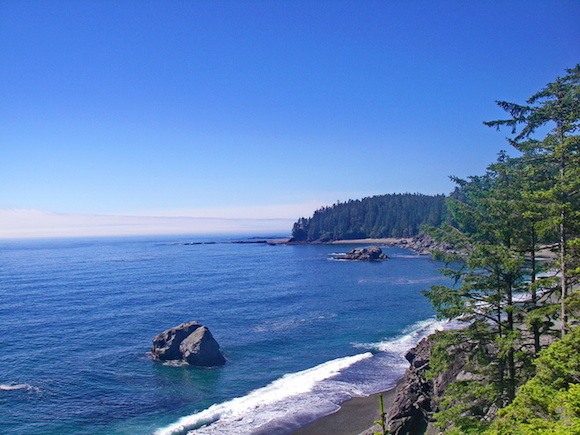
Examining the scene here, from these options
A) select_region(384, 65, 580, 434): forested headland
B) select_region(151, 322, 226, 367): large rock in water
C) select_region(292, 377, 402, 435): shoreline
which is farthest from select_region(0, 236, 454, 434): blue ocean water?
select_region(384, 65, 580, 434): forested headland

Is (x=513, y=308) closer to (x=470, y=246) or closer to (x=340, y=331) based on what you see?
(x=470, y=246)

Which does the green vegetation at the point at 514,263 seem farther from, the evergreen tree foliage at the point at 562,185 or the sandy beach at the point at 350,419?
the sandy beach at the point at 350,419

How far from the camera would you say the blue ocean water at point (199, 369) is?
3444 centimetres

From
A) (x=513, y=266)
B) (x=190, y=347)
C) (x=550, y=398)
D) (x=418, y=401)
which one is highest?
(x=513, y=266)

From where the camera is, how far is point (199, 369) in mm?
44594

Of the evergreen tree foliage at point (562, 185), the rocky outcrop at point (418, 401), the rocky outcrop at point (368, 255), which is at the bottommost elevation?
the rocky outcrop at point (418, 401)

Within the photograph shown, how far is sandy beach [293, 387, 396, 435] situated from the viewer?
31559 mm

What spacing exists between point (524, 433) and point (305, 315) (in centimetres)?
5641

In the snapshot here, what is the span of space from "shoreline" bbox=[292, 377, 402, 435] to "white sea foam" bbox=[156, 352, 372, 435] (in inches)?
49.2

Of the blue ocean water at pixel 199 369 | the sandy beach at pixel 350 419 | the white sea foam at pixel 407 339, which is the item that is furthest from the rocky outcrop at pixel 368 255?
the sandy beach at pixel 350 419

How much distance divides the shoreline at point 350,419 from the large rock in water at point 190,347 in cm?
1590

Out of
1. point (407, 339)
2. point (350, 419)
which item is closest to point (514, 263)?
point (350, 419)

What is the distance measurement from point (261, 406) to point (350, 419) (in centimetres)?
739

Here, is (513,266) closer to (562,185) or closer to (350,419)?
(562,185)
